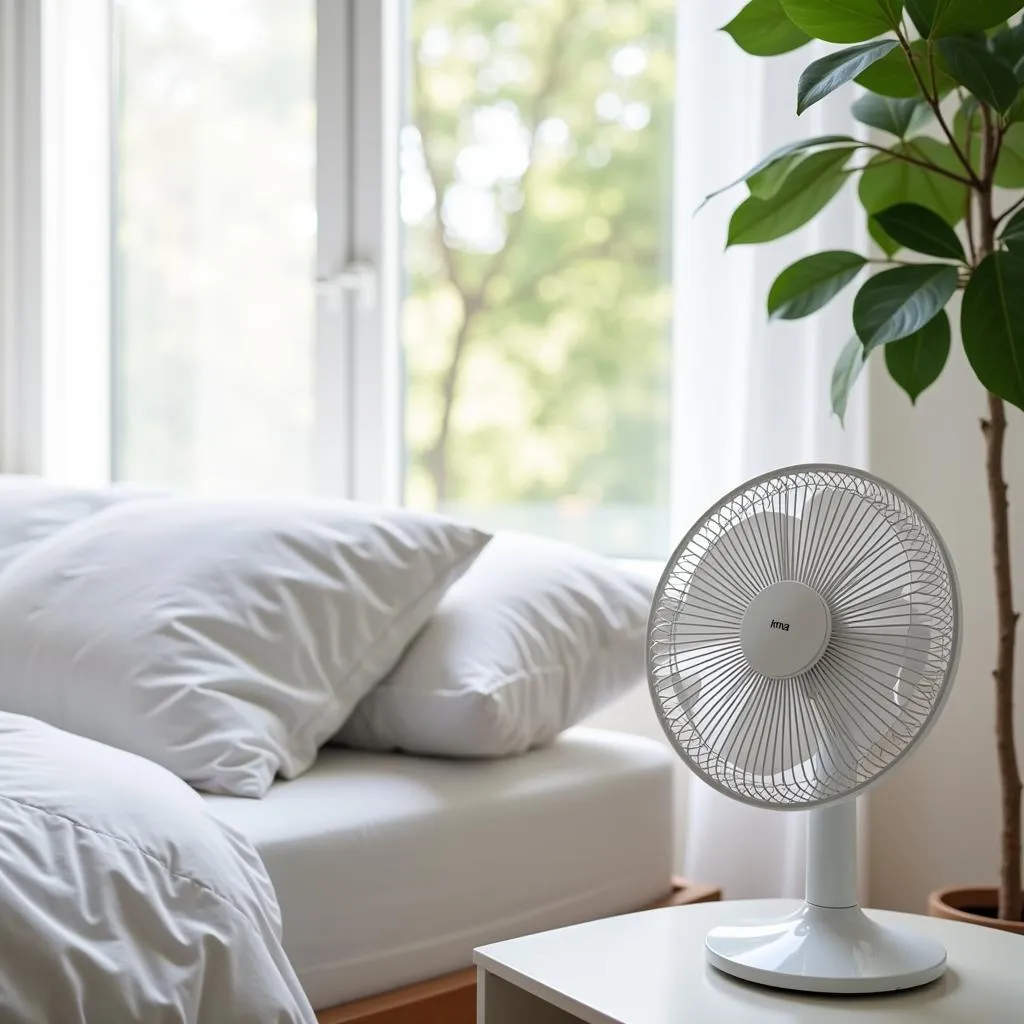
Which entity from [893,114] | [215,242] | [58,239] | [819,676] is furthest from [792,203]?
[58,239]

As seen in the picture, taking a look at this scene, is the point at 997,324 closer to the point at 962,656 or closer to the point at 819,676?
the point at 819,676

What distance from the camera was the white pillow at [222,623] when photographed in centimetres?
149

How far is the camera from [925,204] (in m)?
1.61

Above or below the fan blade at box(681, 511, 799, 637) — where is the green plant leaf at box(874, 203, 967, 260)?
above

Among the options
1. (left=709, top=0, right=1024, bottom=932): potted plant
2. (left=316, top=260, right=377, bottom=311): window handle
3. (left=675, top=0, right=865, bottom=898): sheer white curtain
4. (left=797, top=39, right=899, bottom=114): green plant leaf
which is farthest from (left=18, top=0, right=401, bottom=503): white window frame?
(left=797, top=39, right=899, bottom=114): green plant leaf

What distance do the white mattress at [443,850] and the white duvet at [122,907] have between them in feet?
0.53

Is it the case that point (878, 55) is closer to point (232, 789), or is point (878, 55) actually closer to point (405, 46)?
point (232, 789)

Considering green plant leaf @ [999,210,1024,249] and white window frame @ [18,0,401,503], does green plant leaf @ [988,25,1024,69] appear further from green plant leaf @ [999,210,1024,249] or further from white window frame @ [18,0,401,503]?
white window frame @ [18,0,401,503]

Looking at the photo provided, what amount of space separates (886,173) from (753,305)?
37 cm

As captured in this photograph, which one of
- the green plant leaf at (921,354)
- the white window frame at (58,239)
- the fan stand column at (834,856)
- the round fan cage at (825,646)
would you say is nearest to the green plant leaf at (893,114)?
the green plant leaf at (921,354)

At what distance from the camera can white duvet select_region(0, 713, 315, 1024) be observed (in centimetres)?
102

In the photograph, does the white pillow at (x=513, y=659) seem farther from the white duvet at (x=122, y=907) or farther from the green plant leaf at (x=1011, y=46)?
the green plant leaf at (x=1011, y=46)

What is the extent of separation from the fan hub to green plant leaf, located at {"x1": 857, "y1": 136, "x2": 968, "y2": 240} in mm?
687

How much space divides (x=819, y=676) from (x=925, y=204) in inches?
29.9
